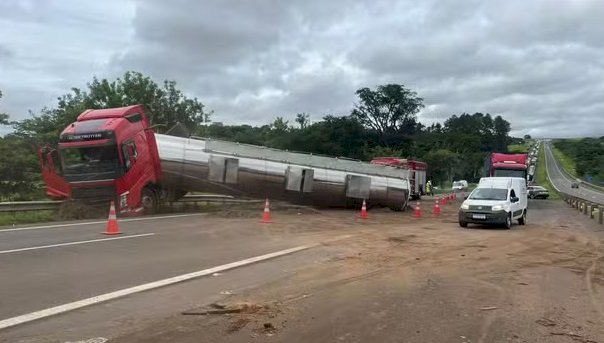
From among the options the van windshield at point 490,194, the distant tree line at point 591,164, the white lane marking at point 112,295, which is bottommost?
the white lane marking at point 112,295

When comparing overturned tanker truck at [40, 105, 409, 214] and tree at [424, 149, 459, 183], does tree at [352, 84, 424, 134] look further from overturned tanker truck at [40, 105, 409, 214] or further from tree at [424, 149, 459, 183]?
overturned tanker truck at [40, 105, 409, 214]

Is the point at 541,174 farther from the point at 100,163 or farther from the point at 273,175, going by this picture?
the point at 100,163

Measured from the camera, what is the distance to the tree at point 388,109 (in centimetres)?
11844

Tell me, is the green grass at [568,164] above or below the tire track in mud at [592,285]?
above

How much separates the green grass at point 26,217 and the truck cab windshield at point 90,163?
4.78ft

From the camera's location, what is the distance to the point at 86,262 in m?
10.6

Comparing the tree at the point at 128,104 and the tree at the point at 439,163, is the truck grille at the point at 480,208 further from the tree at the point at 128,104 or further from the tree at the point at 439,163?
the tree at the point at 439,163

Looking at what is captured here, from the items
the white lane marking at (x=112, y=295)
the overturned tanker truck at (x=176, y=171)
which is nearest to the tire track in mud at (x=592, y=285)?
the white lane marking at (x=112, y=295)

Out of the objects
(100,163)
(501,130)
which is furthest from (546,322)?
(501,130)

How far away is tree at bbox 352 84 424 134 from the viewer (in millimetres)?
118438

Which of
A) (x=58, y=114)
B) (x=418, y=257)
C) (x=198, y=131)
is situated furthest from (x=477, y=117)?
(x=418, y=257)

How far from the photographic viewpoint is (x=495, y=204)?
21.6 meters

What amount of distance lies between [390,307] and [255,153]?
1786cm

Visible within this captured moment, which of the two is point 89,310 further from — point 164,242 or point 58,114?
point 58,114
